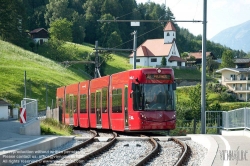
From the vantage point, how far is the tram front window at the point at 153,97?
2512 cm

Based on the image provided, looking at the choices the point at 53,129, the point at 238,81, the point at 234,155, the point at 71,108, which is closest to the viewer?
the point at 234,155

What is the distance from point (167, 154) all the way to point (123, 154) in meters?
1.28

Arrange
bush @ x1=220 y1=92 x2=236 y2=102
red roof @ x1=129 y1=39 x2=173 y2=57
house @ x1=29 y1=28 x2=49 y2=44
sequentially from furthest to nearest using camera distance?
1. red roof @ x1=129 y1=39 x2=173 y2=57
2. house @ x1=29 y1=28 x2=49 y2=44
3. bush @ x1=220 y1=92 x2=236 y2=102

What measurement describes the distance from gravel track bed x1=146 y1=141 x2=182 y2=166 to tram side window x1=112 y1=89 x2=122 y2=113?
243 inches

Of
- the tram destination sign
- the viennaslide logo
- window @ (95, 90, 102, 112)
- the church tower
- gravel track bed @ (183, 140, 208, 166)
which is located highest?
the church tower

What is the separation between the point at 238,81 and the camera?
416 ft

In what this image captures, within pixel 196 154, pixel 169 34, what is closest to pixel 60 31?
pixel 169 34

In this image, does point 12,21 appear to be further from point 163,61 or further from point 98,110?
point 98,110

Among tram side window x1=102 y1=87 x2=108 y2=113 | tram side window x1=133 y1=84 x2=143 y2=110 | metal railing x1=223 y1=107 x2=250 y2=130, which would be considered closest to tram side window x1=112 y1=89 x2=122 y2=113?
tram side window x1=102 y1=87 x2=108 y2=113

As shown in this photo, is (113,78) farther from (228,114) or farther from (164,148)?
(164,148)

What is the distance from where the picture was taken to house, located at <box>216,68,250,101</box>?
124250mm

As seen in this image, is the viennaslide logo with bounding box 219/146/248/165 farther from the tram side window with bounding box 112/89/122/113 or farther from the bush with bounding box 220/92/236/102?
the bush with bounding box 220/92/236/102

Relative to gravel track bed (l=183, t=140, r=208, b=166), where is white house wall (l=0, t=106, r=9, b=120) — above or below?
below

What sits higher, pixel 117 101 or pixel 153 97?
pixel 153 97
